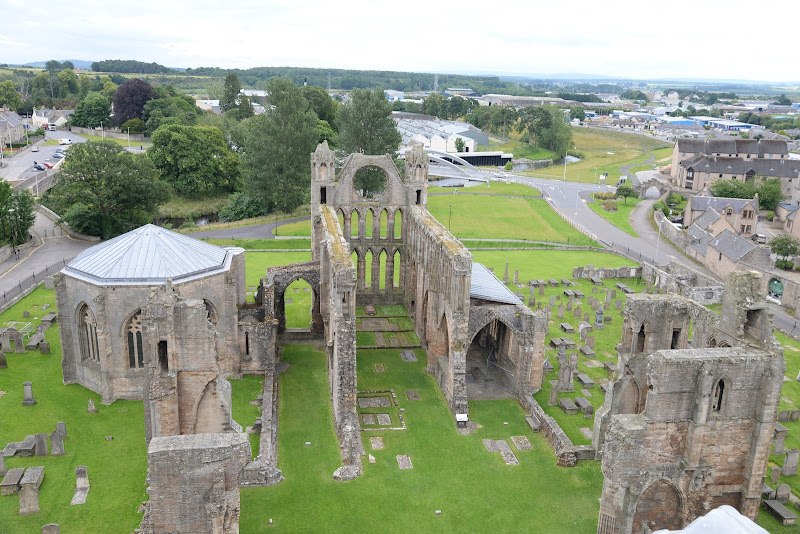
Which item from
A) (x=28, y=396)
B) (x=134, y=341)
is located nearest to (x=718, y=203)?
(x=134, y=341)

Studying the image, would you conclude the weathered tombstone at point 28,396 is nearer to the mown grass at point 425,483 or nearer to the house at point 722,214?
the mown grass at point 425,483

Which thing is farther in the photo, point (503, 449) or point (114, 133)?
point (114, 133)

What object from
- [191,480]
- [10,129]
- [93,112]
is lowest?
[191,480]

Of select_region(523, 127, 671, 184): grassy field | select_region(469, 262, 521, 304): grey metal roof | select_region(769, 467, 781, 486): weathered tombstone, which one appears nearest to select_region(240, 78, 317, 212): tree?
select_region(469, 262, 521, 304): grey metal roof

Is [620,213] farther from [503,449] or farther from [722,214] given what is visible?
[503,449]

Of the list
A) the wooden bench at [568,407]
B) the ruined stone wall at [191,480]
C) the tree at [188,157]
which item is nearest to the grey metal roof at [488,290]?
the wooden bench at [568,407]

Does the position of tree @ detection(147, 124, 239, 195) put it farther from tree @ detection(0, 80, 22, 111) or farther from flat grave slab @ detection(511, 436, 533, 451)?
tree @ detection(0, 80, 22, 111)
